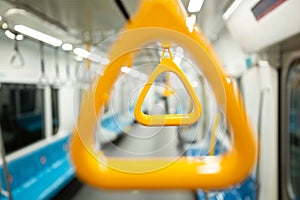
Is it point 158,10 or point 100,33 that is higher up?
point 100,33

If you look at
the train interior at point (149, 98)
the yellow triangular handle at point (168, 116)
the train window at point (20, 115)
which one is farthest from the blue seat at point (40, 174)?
the yellow triangular handle at point (168, 116)

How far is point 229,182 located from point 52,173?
14.1 feet

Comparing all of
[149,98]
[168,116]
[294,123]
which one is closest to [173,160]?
[168,116]

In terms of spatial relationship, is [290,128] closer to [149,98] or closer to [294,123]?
[294,123]

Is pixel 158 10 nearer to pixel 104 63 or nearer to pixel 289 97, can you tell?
pixel 104 63

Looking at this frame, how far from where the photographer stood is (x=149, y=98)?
0.80m

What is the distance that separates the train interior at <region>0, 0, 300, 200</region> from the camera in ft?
1.53

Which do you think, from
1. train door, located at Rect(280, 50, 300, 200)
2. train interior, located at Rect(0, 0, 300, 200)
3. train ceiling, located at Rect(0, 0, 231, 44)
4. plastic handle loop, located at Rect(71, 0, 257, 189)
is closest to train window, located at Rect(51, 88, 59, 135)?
train interior, located at Rect(0, 0, 300, 200)

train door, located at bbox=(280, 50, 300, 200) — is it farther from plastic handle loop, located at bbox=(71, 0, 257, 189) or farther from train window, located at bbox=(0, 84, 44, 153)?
train window, located at bbox=(0, 84, 44, 153)

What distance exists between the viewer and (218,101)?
1.55ft

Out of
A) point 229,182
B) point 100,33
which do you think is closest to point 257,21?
point 229,182

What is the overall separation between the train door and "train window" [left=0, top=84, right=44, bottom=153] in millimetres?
3489

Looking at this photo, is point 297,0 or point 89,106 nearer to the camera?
point 89,106

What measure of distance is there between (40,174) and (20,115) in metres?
1.02
